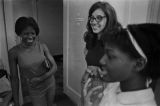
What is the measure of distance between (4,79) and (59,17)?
2.15 feet

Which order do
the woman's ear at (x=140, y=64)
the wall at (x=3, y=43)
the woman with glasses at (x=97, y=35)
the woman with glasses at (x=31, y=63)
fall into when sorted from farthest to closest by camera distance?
1. the wall at (x=3, y=43)
2. the woman with glasses at (x=31, y=63)
3. the woman with glasses at (x=97, y=35)
4. the woman's ear at (x=140, y=64)

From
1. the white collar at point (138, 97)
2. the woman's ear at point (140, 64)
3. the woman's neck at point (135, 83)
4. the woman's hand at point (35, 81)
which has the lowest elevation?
the woman's hand at point (35, 81)

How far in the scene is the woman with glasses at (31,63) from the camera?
2.88 feet

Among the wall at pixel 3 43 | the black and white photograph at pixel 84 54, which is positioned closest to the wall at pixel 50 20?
the black and white photograph at pixel 84 54

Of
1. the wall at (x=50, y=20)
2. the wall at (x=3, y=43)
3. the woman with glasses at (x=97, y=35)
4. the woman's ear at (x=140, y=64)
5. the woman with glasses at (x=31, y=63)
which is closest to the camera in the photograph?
the woman's ear at (x=140, y=64)

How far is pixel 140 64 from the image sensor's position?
1.46 ft

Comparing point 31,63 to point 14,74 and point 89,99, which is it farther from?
point 89,99

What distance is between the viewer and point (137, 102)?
0.47 meters

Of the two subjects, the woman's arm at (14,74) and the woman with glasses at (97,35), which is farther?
the woman's arm at (14,74)

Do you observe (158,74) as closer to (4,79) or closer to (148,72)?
(148,72)

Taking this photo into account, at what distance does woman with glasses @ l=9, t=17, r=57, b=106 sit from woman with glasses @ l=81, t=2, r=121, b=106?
32 centimetres

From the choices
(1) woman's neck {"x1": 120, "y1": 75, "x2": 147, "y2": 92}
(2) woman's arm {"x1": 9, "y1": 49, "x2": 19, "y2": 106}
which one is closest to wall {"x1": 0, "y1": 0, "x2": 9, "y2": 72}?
(2) woman's arm {"x1": 9, "y1": 49, "x2": 19, "y2": 106}

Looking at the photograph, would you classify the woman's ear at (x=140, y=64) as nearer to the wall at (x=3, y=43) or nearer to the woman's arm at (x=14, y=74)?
the woman's arm at (x=14, y=74)

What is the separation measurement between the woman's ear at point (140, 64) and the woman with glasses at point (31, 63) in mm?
601
